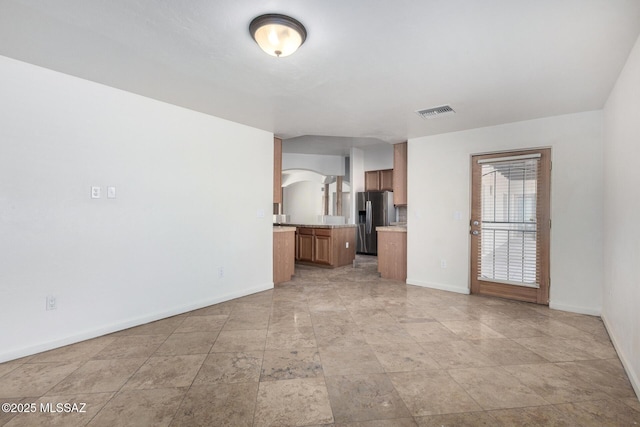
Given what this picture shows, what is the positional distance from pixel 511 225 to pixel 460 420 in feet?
9.83

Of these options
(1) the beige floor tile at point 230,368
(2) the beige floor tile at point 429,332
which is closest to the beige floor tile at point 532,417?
(2) the beige floor tile at point 429,332

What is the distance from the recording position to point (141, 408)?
5.62ft

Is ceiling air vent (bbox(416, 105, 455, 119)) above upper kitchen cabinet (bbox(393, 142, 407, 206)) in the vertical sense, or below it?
above

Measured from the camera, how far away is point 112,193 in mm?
2793

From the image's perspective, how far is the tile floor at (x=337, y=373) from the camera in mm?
1666

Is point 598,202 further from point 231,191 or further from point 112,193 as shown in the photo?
point 112,193

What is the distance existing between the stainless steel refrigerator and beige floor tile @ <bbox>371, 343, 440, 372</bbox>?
15.8 feet

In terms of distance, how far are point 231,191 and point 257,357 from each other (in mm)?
2222

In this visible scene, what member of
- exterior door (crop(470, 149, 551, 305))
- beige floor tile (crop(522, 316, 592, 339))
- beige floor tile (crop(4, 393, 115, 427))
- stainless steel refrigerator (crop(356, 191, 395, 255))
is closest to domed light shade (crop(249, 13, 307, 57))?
beige floor tile (crop(4, 393, 115, 427))

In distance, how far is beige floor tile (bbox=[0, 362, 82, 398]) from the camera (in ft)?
6.13

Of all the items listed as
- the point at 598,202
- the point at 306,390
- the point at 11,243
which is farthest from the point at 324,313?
the point at 598,202

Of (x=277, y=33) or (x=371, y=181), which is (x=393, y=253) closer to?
(x=371, y=181)

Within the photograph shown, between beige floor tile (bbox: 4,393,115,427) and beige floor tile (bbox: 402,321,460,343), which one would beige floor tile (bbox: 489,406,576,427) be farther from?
beige floor tile (bbox: 4,393,115,427)

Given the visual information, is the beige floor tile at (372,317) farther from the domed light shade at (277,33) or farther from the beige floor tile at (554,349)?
the domed light shade at (277,33)
